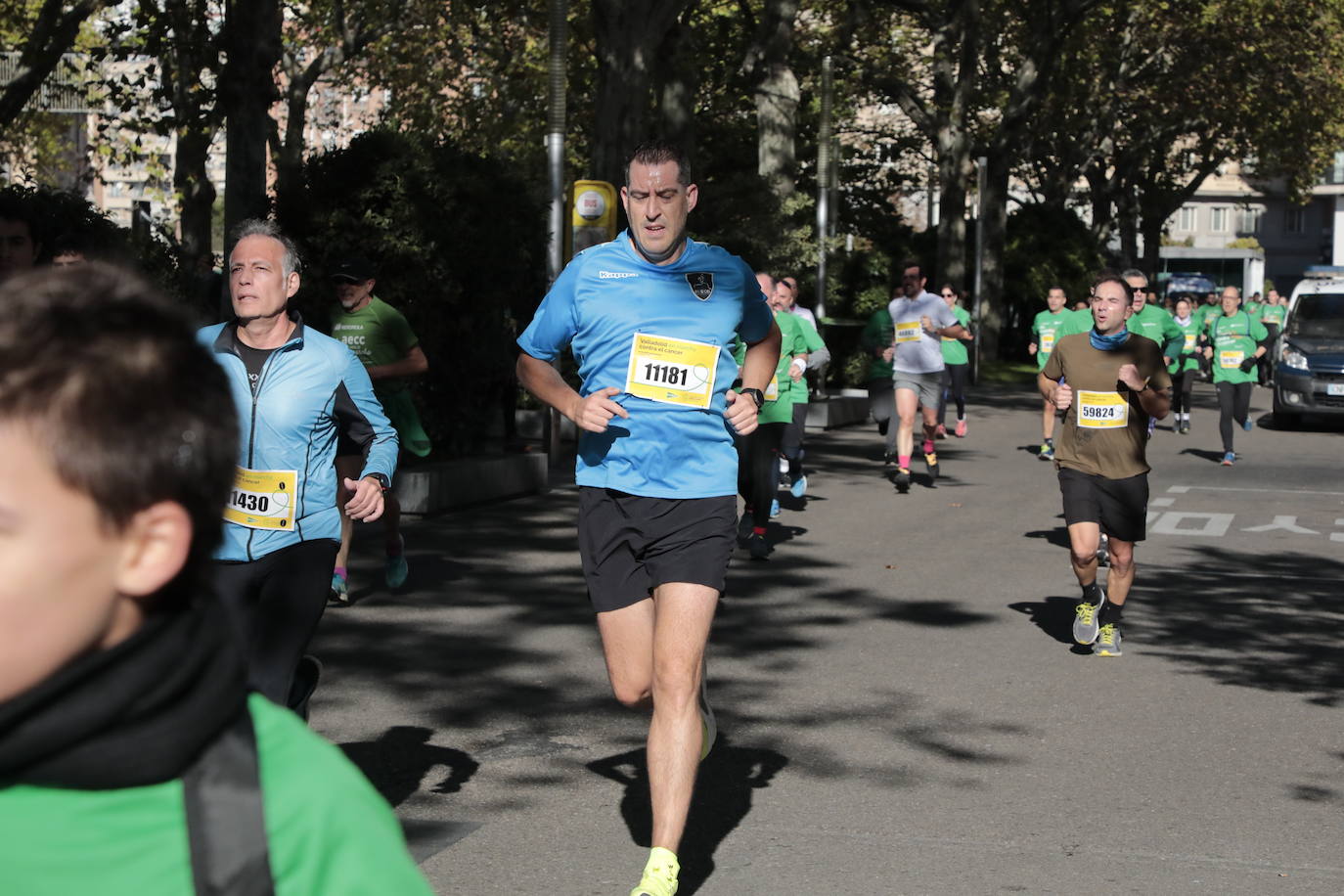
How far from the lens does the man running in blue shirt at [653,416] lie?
498 cm

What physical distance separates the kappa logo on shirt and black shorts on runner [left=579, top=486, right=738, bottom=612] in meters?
0.58

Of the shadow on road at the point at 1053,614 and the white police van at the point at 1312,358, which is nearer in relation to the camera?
the shadow on road at the point at 1053,614

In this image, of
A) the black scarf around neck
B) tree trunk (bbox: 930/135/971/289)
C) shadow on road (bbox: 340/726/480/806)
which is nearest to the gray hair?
shadow on road (bbox: 340/726/480/806)

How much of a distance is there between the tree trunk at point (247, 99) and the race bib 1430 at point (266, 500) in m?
9.32

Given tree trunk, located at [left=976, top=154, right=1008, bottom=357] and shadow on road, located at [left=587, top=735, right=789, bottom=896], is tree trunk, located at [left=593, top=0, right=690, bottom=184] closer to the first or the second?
shadow on road, located at [left=587, top=735, right=789, bottom=896]

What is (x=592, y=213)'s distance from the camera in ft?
59.2

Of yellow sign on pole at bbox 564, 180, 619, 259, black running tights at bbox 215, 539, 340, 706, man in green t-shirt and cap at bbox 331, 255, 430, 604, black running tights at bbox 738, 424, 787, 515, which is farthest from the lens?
yellow sign on pole at bbox 564, 180, 619, 259

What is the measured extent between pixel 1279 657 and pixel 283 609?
5496mm

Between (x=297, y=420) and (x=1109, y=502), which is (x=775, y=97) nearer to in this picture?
(x=1109, y=502)

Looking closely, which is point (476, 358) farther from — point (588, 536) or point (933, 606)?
point (588, 536)

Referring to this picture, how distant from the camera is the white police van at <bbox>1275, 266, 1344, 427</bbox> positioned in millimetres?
26000

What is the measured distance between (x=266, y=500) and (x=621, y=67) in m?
17.3

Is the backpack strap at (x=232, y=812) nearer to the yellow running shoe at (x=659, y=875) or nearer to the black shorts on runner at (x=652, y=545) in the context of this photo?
the yellow running shoe at (x=659, y=875)

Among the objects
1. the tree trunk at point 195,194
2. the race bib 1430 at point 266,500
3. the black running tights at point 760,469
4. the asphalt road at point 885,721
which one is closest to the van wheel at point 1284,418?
the asphalt road at point 885,721
